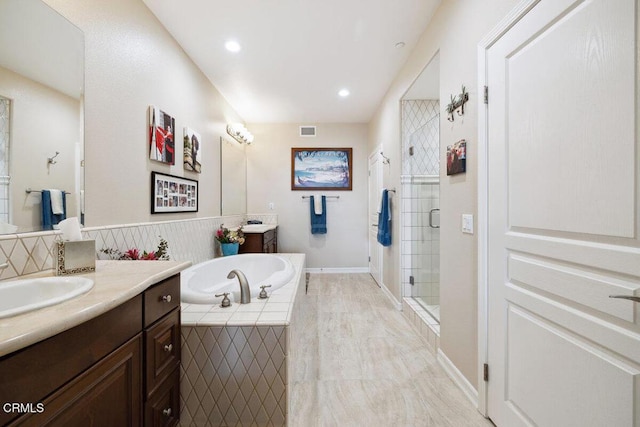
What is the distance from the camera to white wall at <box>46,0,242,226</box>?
4.88 ft

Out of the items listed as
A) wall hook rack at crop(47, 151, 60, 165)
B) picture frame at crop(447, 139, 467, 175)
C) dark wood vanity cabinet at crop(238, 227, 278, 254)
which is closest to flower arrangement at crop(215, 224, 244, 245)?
dark wood vanity cabinet at crop(238, 227, 278, 254)

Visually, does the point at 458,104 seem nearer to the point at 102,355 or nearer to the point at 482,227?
the point at 482,227

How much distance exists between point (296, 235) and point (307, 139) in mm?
1652

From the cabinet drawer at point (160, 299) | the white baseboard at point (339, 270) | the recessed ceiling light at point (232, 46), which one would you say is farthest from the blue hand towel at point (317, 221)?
the cabinet drawer at point (160, 299)

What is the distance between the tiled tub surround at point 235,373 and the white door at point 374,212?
268 centimetres

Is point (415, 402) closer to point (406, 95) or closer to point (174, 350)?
point (174, 350)

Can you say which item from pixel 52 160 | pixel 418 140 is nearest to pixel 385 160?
pixel 418 140

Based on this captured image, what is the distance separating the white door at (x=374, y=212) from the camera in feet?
12.6

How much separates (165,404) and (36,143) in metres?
1.26

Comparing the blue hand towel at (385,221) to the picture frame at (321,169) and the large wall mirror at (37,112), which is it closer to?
the picture frame at (321,169)

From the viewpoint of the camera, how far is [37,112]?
117 cm

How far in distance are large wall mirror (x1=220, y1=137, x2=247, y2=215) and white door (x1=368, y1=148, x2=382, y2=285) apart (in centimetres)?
206

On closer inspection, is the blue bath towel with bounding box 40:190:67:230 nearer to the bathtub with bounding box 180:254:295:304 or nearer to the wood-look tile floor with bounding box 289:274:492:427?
the bathtub with bounding box 180:254:295:304

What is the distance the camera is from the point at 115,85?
65.3 inches
